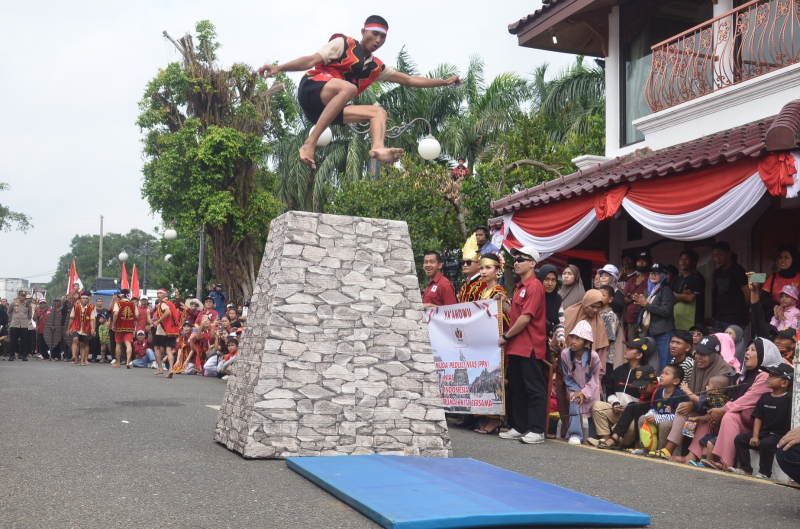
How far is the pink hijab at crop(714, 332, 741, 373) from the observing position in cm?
850

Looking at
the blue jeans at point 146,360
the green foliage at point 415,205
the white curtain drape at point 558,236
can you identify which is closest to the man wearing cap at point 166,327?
the blue jeans at point 146,360

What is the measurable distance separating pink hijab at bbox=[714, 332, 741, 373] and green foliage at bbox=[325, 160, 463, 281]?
8015 millimetres

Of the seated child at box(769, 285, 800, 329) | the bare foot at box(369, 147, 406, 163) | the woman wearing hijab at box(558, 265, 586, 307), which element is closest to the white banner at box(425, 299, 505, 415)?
the woman wearing hijab at box(558, 265, 586, 307)

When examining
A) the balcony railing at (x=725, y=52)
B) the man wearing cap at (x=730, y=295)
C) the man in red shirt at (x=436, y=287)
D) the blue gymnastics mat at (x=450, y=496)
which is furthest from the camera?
the balcony railing at (x=725, y=52)

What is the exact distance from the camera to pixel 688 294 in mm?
9820

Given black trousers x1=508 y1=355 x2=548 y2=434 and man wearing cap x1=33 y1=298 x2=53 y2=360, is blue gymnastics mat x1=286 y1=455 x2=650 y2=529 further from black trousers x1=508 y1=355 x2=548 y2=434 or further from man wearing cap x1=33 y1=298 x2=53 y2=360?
man wearing cap x1=33 y1=298 x2=53 y2=360

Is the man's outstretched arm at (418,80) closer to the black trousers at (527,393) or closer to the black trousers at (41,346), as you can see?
the black trousers at (527,393)

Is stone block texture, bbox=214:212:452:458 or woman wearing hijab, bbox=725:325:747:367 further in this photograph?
woman wearing hijab, bbox=725:325:747:367

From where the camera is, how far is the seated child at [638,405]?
827cm

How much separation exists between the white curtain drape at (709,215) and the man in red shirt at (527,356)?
2094mm

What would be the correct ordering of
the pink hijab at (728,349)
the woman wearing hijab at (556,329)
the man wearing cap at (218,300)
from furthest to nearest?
the man wearing cap at (218,300) < the woman wearing hijab at (556,329) < the pink hijab at (728,349)

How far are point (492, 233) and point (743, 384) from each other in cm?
662

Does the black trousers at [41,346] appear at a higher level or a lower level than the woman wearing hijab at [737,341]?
lower

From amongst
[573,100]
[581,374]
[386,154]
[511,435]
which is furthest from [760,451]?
[573,100]
